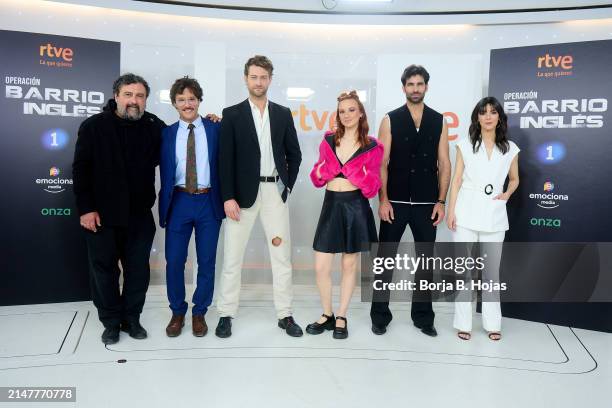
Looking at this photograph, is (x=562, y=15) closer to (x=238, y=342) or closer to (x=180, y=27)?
(x=180, y=27)

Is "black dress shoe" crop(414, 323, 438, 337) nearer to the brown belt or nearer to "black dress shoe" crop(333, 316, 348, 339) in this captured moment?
"black dress shoe" crop(333, 316, 348, 339)

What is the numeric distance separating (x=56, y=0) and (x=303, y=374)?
147 inches

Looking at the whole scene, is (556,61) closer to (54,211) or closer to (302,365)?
(302,365)

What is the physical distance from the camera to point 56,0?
4375 millimetres

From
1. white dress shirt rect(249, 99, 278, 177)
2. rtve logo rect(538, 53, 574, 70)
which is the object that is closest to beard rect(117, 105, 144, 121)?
white dress shirt rect(249, 99, 278, 177)

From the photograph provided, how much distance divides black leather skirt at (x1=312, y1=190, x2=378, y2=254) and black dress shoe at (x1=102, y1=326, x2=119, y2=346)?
59.0 inches

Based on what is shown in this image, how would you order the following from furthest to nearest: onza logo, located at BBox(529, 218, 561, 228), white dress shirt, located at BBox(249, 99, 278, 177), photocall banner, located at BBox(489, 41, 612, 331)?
onza logo, located at BBox(529, 218, 561, 228)
photocall banner, located at BBox(489, 41, 612, 331)
white dress shirt, located at BBox(249, 99, 278, 177)

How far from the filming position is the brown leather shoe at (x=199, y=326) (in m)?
3.60

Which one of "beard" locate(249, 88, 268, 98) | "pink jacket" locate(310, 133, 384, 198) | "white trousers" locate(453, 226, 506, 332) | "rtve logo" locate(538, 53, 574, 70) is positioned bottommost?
"white trousers" locate(453, 226, 506, 332)

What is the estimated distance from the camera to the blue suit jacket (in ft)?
11.6

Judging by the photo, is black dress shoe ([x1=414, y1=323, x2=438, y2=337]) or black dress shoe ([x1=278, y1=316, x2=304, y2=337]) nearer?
black dress shoe ([x1=278, y1=316, x2=304, y2=337])

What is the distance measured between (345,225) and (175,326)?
140 cm

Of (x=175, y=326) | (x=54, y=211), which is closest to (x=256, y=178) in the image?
(x=175, y=326)

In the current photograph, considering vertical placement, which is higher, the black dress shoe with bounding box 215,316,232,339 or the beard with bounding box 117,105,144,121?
the beard with bounding box 117,105,144,121
